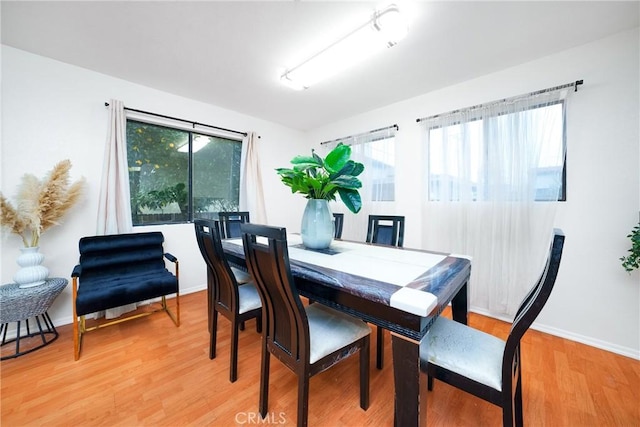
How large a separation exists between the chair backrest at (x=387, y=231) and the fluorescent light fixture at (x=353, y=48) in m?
1.40

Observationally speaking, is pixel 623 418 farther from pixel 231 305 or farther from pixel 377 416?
pixel 231 305

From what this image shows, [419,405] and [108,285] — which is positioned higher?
[108,285]

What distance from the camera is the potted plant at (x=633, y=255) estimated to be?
5.04 feet

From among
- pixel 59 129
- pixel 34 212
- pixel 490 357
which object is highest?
pixel 59 129

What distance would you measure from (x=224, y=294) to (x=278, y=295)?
0.74 m

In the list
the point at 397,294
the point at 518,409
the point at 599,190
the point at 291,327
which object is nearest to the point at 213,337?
the point at 291,327

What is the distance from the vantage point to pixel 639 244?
1.51 meters

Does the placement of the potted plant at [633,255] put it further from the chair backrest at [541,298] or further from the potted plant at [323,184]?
the potted plant at [323,184]

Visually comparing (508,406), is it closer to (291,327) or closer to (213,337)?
(291,327)

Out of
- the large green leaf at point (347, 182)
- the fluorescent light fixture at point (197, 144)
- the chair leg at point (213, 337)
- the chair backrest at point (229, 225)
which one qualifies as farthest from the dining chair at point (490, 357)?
the fluorescent light fixture at point (197, 144)

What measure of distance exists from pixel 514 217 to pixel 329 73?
2.19m

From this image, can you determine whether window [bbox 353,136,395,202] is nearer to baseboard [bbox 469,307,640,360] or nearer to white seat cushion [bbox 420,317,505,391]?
baseboard [bbox 469,307,640,360]

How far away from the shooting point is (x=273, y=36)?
1810mm

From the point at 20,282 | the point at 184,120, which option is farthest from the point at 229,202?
the point at 20,282
